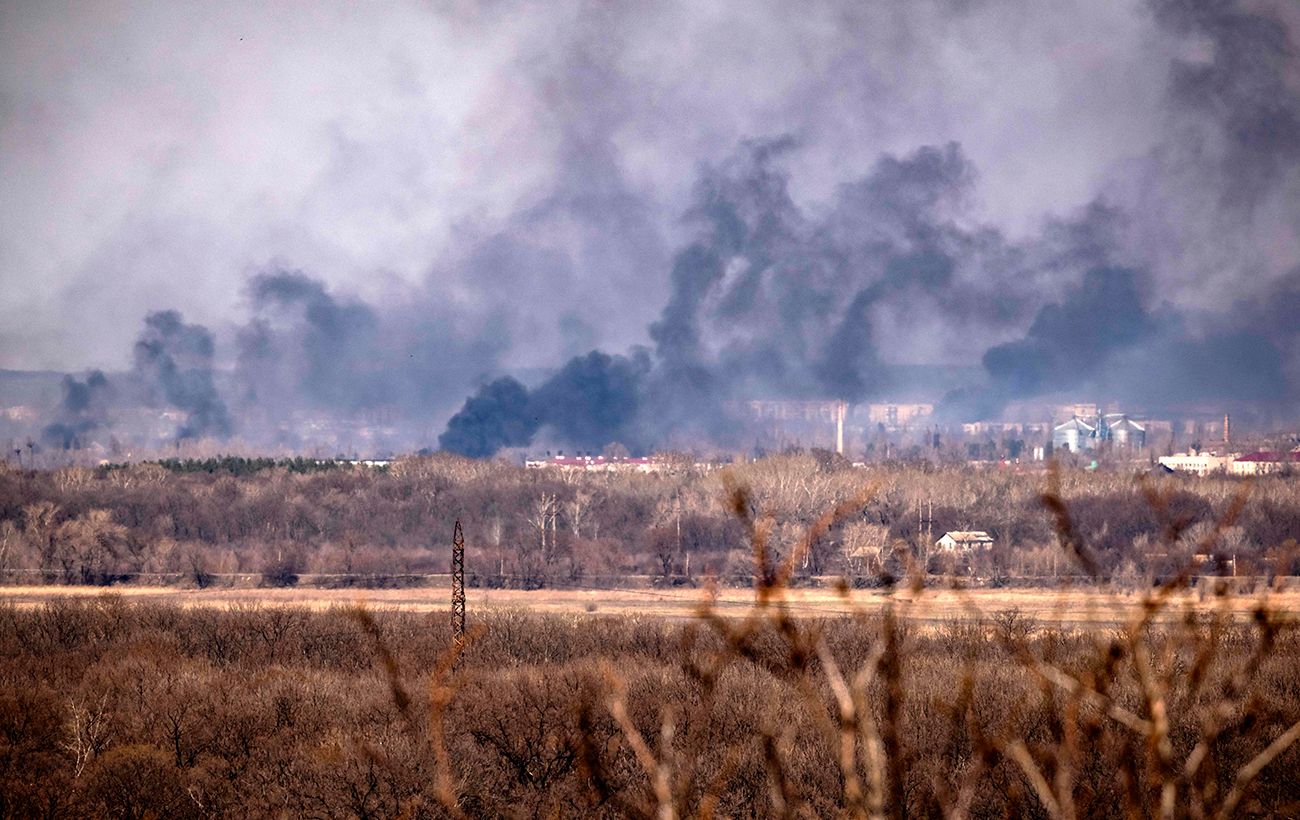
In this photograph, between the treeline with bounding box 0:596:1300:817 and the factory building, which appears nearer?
the treeline with bounding box 0:596:1300:817

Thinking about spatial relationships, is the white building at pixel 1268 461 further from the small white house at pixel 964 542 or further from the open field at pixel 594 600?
the open field at pixel 594 600

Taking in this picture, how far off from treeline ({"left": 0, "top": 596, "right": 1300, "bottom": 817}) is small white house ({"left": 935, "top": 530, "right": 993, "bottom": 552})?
29965mm

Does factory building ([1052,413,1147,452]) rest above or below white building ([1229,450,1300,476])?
above

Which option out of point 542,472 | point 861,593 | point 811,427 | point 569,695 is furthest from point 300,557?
point 811,427

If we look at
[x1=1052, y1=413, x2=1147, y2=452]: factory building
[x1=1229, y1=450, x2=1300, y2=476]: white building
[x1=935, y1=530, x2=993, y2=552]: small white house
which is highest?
[x1=1052, y1=413, x2=1147, y2=452]: factory building

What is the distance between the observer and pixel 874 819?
15.4 feet

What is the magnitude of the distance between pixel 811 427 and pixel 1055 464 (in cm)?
18332

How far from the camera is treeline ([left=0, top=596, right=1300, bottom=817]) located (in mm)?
24031

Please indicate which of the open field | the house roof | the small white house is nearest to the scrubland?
the open field

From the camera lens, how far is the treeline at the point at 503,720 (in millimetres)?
24031

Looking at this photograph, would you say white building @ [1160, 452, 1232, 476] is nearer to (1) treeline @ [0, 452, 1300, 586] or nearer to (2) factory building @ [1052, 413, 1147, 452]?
(2) factory building @ [1052, 413, 1147, 452]

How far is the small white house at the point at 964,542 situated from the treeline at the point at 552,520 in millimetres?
957

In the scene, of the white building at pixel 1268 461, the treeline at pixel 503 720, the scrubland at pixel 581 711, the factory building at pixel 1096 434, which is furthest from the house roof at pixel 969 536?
the factory building at pixel 1096 434

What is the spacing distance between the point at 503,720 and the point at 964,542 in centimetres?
5211
